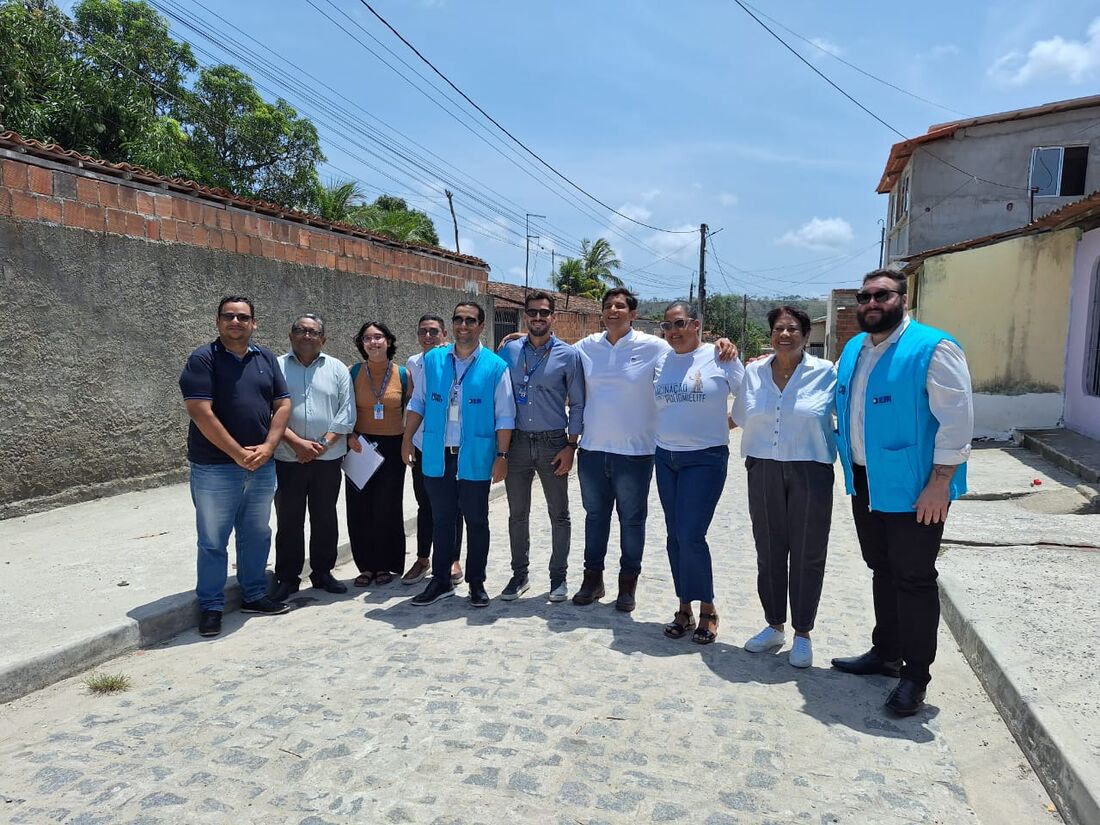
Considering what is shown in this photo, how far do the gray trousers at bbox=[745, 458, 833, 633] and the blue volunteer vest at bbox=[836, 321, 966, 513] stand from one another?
0.39 m

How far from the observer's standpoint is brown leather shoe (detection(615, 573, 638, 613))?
15.9 feet

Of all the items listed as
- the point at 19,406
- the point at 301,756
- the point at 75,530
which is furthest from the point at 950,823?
the point at 19,406

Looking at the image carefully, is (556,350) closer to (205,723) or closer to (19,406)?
(205,723)

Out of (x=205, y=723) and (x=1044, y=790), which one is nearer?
(x=1044, y=790)

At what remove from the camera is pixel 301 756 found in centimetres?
306

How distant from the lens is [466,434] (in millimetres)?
4859

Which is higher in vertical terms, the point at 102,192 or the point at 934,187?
the point at 934,187

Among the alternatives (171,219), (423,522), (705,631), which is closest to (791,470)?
(705,631)

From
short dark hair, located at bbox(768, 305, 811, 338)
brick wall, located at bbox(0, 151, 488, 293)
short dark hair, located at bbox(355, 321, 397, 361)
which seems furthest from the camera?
brick wall, located at bbox(0, 151, 488, 293)

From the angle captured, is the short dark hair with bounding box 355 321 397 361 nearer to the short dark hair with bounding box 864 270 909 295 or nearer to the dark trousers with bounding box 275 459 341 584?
the dark trousers with bounding box 275 459 341 584

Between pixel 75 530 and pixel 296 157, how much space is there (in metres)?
22.2

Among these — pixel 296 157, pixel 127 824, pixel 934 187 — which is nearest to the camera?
pixel 127 824

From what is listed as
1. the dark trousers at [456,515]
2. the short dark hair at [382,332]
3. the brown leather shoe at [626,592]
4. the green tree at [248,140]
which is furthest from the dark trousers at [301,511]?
the green tree at [248,140]

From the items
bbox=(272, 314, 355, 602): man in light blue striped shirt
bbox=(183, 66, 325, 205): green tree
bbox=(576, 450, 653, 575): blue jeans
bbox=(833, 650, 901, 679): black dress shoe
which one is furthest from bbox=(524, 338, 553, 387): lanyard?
bbox=(183, 66, 325, 205): green tree
